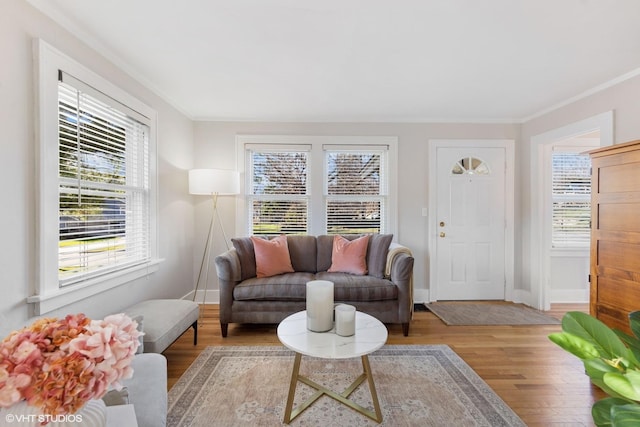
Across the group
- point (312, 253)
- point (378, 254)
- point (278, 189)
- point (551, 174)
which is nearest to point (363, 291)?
point (378, 254)

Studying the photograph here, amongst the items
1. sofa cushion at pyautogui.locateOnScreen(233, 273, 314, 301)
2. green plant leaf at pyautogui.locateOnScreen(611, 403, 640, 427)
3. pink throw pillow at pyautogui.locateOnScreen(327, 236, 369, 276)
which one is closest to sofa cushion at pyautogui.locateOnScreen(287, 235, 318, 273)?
pink throw pillow at pyautogui.locateOnScreen(327, 236, 369, 276)

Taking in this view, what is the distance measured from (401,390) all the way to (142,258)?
2435 millimetres

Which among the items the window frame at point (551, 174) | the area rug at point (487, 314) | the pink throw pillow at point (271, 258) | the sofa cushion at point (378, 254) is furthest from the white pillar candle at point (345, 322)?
the window frame at point (551, 174)

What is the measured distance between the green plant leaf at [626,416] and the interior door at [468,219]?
3.20m

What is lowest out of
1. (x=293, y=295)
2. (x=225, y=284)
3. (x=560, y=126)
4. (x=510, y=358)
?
(x=510, y=358)

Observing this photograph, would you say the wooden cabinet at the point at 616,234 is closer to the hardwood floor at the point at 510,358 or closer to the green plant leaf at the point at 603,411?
the hardwood floor at the point at 510,358

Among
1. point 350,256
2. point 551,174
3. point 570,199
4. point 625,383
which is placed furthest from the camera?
point 570,199

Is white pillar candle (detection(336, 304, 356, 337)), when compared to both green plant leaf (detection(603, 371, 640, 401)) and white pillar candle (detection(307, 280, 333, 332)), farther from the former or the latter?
green plant leaf (detection(603, 371, 640, 401))

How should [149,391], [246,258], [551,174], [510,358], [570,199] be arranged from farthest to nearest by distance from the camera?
[570,199]
[551,174]
[246,258]
[510,358]
[149,391]

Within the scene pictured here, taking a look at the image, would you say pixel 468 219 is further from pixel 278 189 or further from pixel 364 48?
pixel 364 48

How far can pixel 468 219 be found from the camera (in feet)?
11.9

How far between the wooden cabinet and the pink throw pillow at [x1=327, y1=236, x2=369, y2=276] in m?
1.83

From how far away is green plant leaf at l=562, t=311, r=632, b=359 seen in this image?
24.9 inches

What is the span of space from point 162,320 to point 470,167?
3.75 meters
